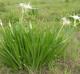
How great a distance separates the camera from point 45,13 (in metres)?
8.44

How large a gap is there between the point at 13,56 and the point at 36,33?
41 cm

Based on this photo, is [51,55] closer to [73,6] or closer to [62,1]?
[73,6]

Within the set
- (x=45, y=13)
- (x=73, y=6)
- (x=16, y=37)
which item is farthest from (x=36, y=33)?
(x=73, y=6)

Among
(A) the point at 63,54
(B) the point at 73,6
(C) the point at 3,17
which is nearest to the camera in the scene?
(A) the point at 63,54

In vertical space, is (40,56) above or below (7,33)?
below

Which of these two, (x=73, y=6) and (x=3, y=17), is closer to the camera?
(x=3, y=17)

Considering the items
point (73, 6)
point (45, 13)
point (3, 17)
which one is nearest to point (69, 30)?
point (3, 17)

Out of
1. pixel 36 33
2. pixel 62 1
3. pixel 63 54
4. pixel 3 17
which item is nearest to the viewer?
pixel 36 33

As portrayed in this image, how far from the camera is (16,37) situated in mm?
4168

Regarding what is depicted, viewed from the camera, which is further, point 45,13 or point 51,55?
point 45,13

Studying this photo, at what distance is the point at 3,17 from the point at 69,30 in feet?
10.8

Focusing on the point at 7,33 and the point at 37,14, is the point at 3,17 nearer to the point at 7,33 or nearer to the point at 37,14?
the point at 37,14

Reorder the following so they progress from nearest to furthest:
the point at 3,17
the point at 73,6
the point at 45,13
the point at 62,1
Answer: the point at 3,17 < the point at 45,13 < the point at 73,6 < the point at 62,1

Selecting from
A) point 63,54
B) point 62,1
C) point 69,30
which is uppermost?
point 69,30
